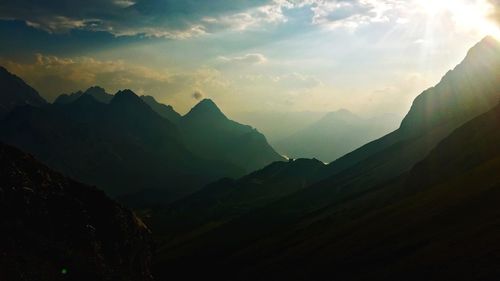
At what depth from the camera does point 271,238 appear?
7018 inches

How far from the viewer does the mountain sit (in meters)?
46.1

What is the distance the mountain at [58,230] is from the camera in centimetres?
4612

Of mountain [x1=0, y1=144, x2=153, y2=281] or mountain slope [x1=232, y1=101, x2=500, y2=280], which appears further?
mountain slope [x1=232, y1=101, x2=500, y2=280]

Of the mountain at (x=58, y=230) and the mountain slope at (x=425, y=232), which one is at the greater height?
the mountain at (x=58, y=230)

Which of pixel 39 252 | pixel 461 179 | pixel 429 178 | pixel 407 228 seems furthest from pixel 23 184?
pixel 429 178

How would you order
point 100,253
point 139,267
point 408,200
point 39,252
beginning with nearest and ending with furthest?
point 39,252, point 100,253, point 139,267, point 408,200

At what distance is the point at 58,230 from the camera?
173ft

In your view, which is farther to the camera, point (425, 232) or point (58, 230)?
point (425, 232)

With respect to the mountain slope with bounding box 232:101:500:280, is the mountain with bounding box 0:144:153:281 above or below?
above

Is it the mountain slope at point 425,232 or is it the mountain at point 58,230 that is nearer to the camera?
the mountain at point 58,230

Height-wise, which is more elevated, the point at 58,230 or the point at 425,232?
the point at 58,230

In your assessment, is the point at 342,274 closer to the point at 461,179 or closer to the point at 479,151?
the point at 461,179

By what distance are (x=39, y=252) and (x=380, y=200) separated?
451ft

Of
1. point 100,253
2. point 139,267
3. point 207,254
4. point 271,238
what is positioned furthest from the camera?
point 207,254
